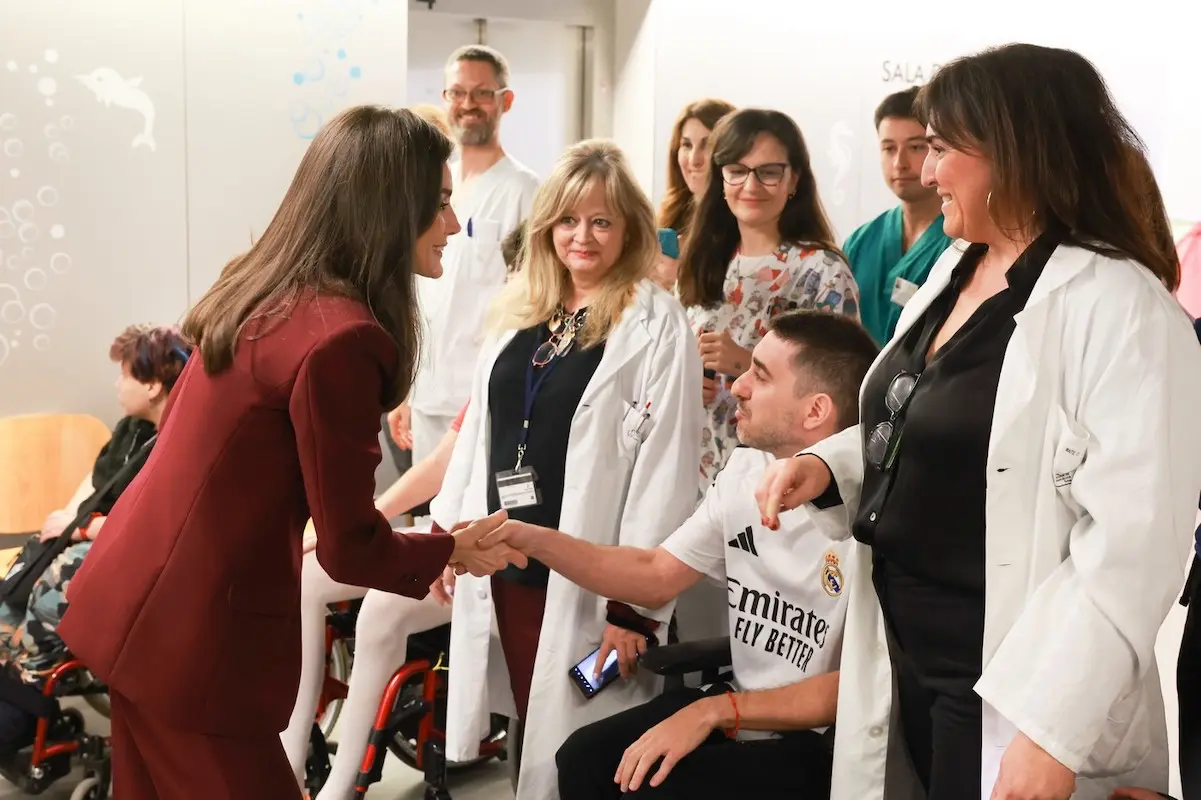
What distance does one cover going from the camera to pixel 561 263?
2.72 meters

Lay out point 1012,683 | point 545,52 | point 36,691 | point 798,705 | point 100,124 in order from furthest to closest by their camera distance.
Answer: point 545,52, point 100,124, point 36,691, point 798,705, point 1012,683

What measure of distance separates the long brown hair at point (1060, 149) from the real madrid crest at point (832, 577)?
784 millimetres

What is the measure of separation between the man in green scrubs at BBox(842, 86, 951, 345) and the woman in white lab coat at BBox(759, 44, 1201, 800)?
1.47 metres

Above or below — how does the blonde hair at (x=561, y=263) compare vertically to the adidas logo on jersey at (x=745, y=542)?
above

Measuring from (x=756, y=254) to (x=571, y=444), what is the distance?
80 centimetres

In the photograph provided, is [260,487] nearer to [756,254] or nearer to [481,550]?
[481,550]

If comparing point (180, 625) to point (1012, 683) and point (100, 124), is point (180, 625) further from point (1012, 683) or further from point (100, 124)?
point (100, 124)

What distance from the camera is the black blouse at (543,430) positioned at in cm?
256

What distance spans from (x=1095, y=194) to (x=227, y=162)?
11.3ft

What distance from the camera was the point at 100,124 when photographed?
4031 millimetres

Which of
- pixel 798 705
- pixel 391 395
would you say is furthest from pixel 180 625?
pixel 798 705

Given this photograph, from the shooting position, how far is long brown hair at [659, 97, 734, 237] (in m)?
3.62

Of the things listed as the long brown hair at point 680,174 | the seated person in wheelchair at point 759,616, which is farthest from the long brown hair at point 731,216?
the seated person in wheelchair at point 759,616

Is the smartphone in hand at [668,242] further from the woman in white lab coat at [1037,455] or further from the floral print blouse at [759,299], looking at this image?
the woman in white lab coat at [1037,455]
